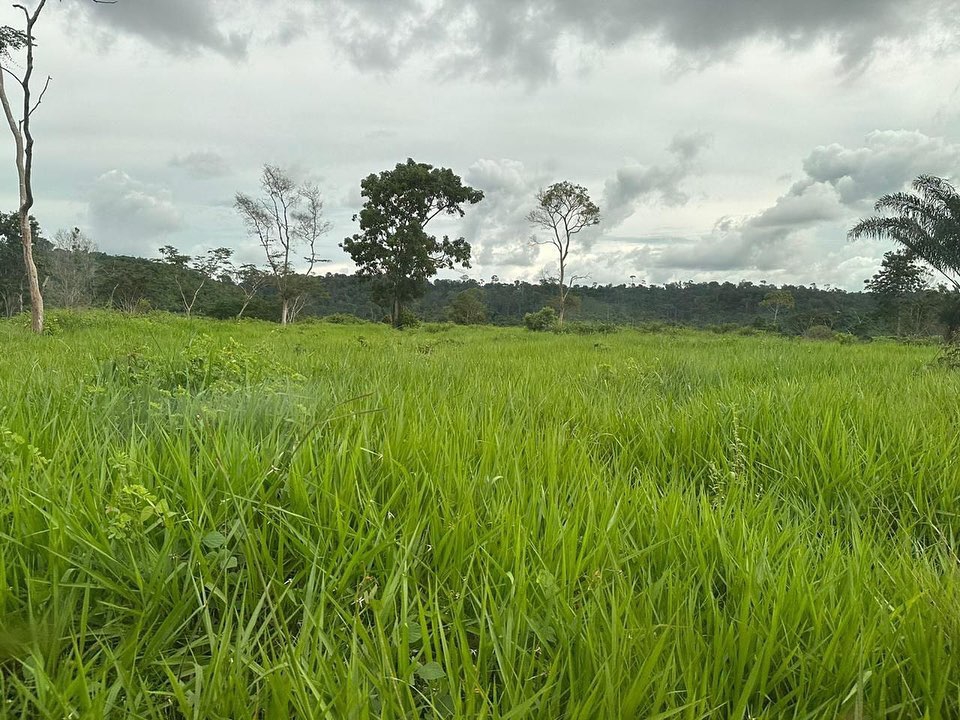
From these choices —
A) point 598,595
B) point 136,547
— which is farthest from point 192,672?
point 598,595

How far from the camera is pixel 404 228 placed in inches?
1120

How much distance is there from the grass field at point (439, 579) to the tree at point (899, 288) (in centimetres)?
4229

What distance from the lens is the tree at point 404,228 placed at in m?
27.9

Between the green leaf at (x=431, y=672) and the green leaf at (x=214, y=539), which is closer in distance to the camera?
the green leaf at (x=431, y=672)

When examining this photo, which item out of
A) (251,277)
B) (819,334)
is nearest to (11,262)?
(251,277)

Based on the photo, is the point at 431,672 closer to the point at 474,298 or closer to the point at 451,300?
the point at 474,298

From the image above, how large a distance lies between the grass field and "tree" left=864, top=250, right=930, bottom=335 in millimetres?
42290

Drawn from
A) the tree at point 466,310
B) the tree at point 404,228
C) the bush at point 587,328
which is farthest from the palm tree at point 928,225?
the tree at point 466,310

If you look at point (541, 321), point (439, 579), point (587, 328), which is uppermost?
point (541, 321)

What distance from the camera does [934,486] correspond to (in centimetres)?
188

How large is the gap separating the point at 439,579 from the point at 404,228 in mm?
28779

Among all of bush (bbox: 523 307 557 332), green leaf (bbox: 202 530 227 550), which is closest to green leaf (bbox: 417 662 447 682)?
green leaf (bbox: 202 530 227 550)

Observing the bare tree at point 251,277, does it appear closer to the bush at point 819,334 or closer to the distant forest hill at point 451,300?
the distant forest hill at point 451,300

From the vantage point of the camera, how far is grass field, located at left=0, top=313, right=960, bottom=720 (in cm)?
87
